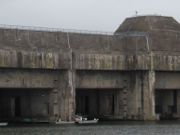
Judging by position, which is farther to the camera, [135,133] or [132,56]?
[132,56]

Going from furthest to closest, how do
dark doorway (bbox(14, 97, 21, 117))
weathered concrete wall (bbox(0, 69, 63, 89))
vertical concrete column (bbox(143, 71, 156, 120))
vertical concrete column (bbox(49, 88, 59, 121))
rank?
1. dark doorway (bbox(14, 97, 21, 117))
2. vertical concrete column (bbox(143, 71, 156, 120))
3. vertical concrete column (bbox(49, 88, 59, 121))
4. weathered concrete wall (bbox(0, 69, 63, 89))

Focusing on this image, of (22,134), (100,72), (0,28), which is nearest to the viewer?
(22,134)

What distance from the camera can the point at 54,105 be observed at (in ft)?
276

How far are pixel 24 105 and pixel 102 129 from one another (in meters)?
20.6

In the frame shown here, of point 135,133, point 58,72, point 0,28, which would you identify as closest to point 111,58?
point 58,72

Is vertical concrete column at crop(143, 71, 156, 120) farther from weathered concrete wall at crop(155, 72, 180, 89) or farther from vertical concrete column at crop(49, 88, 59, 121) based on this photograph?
vertical concrete column at crop(49, 88, 59, 121)

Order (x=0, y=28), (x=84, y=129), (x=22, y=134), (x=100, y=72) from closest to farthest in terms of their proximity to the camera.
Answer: (x=22, y=134)
(x=84, y=129)
(x=0, y=28)
(x=100, y=72)

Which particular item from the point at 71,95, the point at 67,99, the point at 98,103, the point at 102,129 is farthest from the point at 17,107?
the point at 102,129

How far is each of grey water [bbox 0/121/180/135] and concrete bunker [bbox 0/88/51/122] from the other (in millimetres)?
8707

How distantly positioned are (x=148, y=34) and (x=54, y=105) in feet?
53.1

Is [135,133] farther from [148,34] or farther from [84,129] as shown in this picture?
[148,34]

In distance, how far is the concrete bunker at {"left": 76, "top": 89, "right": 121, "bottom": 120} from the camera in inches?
3627

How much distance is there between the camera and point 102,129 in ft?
236

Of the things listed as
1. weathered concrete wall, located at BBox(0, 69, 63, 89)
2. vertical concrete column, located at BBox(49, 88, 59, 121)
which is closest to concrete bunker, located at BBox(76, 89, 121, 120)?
vertical concrete column, located at BBox(49, 88, 59, 121)
